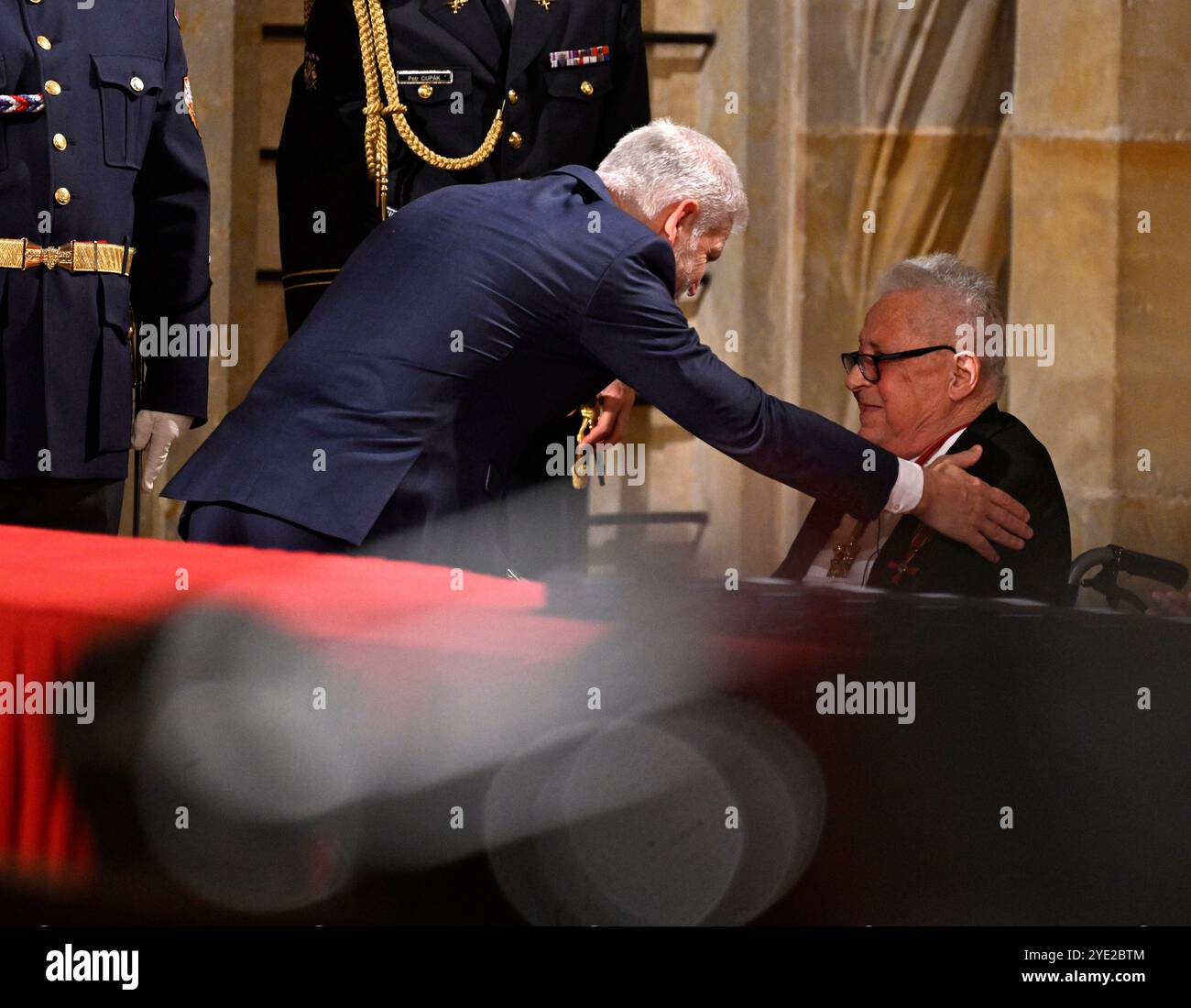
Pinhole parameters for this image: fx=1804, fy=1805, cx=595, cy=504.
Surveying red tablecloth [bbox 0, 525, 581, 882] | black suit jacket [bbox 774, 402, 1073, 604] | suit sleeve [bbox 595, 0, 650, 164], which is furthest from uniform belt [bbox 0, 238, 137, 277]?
Answer: black suit jacket [bbox 774, 402, 1073, 604]

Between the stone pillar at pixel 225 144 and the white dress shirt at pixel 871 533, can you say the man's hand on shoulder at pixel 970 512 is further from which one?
the stone pillar at pixel 225 144

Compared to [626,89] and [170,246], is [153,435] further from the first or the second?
[626,89]

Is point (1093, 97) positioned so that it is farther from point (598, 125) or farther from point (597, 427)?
point (597, 427)

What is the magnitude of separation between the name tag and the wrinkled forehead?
2.90ft

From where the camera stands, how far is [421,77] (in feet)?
10.6

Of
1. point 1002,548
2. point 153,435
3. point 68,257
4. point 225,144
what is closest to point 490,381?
point 153,435

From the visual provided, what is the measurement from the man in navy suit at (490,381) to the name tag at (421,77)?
39 centimetres

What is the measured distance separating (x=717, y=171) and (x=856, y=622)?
0.93 metres

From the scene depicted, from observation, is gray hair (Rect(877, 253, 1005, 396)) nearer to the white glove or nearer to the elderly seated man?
the elderly seated man

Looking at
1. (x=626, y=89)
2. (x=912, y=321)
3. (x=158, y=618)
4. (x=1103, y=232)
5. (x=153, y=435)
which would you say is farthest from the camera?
(x=1103, y=232)

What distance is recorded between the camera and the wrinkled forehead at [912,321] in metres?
3.19

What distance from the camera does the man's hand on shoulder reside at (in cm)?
286

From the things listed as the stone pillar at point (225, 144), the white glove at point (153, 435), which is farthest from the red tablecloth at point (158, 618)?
the stone pillar at point (225, 144)

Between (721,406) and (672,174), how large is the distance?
1.41 feet
